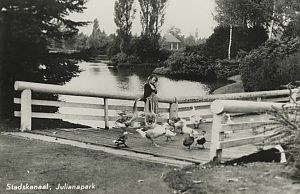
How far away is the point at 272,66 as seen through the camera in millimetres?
24453

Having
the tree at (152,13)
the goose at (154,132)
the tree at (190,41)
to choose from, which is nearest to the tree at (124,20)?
the tree at (152,13)

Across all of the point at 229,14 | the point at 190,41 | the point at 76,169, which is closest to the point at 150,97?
the point at 76,169

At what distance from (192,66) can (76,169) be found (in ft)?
143

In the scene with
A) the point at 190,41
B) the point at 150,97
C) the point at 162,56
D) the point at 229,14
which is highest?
the point at 190,41

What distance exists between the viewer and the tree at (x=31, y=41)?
12.3 meters

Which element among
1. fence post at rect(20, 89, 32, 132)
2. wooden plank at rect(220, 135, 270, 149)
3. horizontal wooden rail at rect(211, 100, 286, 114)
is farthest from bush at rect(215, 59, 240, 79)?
horizontal wooden rail at rect(211, 100, 286, 114)

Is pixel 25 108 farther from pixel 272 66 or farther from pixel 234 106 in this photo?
pixel 272 66

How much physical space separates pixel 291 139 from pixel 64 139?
→ 14.8 ft

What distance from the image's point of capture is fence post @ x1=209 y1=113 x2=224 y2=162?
7480mm

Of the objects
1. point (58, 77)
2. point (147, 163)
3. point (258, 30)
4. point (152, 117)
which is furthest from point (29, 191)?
point (258, 30)

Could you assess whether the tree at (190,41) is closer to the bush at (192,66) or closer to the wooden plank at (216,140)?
the bush at (192,66)

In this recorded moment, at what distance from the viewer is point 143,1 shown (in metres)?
62.4

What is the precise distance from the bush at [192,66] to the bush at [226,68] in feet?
2.39

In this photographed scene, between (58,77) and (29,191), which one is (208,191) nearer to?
(29,191)
